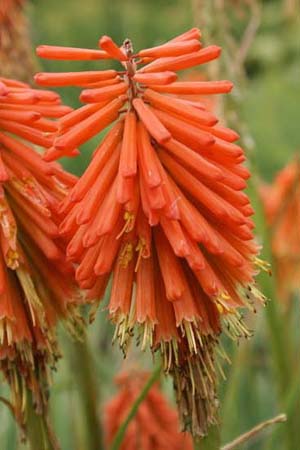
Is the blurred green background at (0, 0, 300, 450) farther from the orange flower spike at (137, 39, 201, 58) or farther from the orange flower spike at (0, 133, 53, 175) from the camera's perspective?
the orange flower spike at (137, 39, 201, 58)

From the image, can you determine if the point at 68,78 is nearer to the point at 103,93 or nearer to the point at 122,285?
the point at 103,93

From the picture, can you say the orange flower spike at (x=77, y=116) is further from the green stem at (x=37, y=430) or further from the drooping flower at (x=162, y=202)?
the green stem at (x=37, y=430)

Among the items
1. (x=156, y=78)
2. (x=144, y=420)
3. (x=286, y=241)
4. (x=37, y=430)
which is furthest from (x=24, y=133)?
(x=286, y=241)

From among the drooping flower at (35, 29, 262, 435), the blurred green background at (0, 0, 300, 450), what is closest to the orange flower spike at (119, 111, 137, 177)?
the drooping flower at (35, 29, 262, 435)

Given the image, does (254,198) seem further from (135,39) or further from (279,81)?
(135,39)

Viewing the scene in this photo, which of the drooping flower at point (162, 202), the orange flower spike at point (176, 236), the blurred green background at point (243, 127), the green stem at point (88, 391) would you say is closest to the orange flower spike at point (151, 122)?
the drooping flower at point (162, 202)

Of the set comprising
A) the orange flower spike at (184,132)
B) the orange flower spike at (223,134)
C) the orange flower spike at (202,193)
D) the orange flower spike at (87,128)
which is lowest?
the orange flower spike at (202,193)

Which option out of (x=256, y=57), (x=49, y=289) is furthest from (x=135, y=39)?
(x=49, y=289)
